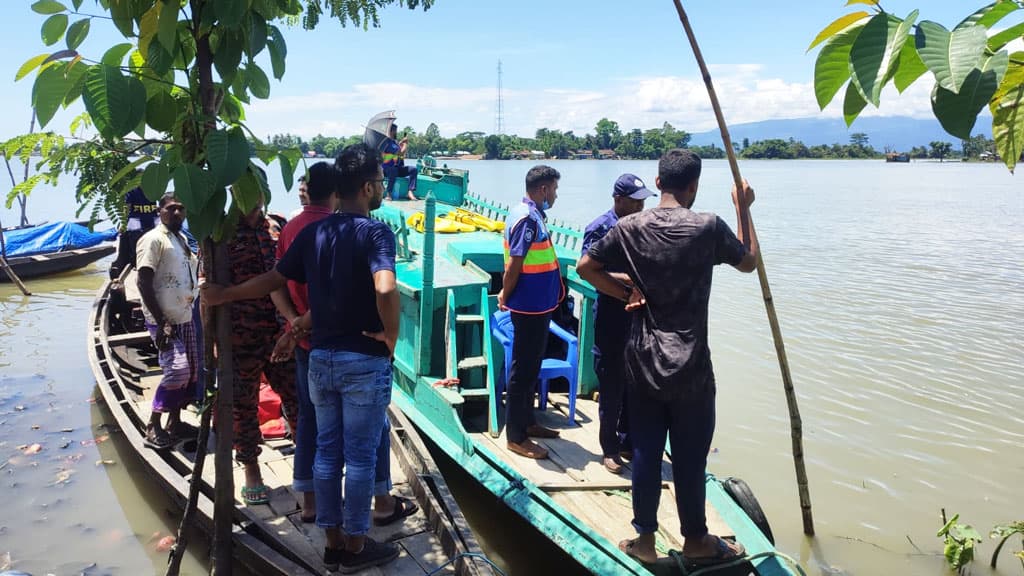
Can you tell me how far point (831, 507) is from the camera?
639 centimetres

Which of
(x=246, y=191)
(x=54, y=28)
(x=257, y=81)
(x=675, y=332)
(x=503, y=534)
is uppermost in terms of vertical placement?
(x=54, y=28)

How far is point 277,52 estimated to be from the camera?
9.49 feet

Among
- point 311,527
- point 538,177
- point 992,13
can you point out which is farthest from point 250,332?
point 992,13

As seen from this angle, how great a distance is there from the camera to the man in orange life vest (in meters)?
4.40

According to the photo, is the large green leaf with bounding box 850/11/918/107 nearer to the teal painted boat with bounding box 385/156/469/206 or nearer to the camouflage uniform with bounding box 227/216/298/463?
the camouflage uniform with bounding box 227/216/298/463

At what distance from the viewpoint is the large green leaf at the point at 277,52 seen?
9.42 ft

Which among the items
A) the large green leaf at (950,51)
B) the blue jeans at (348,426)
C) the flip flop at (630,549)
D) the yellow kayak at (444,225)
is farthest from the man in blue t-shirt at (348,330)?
the yellow kayak at (444,225)

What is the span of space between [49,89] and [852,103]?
2.40m

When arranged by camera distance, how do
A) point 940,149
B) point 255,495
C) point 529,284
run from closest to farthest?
point 255,495
point 529,284
point 940,149

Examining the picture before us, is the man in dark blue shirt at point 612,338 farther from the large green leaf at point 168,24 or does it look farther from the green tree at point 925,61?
the green tree at point 925,61

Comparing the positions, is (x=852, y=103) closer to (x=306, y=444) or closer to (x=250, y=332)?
(x=306, y=444)

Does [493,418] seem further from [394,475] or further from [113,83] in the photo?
[113,83]

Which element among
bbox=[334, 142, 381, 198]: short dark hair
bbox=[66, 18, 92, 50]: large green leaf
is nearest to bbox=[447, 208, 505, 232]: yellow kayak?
bbox=[334, 142, 381, 198]: short dark hair

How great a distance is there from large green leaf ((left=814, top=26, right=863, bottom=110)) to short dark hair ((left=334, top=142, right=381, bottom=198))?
7.50ft
